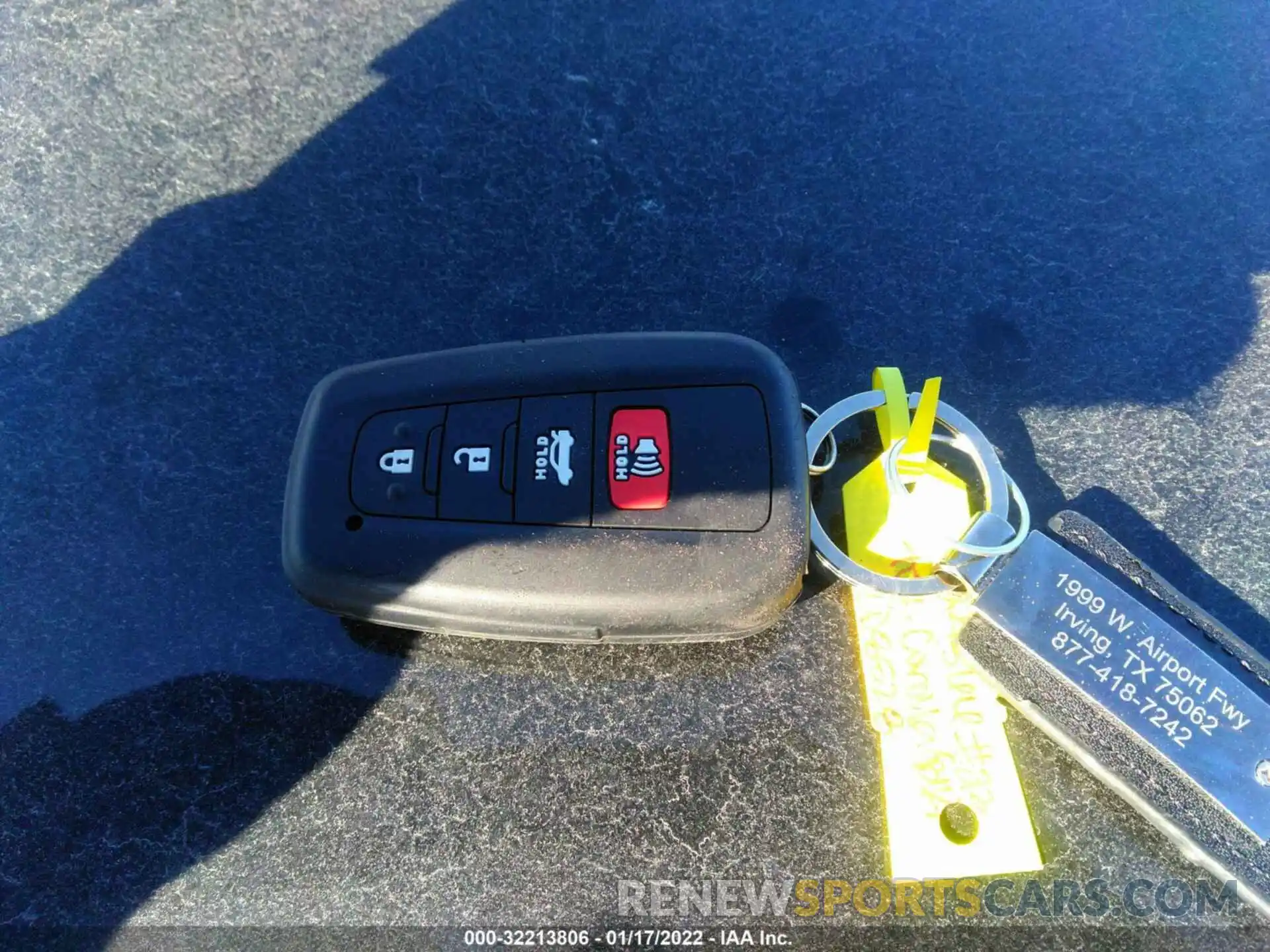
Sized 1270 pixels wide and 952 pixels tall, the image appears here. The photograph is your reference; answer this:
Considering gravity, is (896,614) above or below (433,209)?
below

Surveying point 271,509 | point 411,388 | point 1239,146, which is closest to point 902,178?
point 1239,146

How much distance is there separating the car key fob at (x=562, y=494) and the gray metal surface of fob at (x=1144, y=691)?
0.49 feet

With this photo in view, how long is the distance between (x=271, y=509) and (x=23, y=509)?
175 mm

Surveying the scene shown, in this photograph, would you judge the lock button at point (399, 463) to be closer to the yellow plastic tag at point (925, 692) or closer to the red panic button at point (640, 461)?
the red panic button at point (640, 461)

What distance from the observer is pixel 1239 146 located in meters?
0.68

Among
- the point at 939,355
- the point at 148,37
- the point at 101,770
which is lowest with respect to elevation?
the point at 101,770

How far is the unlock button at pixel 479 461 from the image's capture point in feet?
1.65

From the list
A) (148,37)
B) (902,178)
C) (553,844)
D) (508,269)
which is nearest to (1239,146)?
(902,178)

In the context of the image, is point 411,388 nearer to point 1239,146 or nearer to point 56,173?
point 56,173

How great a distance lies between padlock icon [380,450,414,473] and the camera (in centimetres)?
51

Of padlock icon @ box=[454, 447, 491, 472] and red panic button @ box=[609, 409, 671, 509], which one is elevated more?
red panic button @ box=[609, 409, 671, 509]

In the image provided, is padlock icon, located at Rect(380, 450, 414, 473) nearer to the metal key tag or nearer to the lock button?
the lock button

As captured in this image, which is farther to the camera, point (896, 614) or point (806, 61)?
point (806, 61)

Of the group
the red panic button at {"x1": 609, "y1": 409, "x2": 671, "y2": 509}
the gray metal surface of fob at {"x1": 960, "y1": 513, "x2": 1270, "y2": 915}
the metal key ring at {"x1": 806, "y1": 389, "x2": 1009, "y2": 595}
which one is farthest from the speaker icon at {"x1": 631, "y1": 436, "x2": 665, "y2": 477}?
the gray metal surface of fob at {"x1": 960, "y1": 513, "x2": 1270, "y2": 915}
